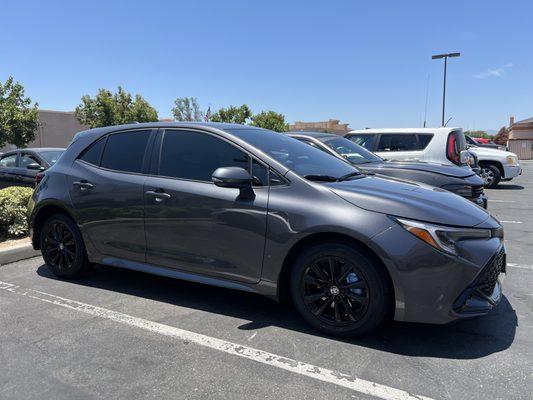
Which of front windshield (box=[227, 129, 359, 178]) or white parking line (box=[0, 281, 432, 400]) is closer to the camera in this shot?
white parking line (box=[0, 281, 432, 400])

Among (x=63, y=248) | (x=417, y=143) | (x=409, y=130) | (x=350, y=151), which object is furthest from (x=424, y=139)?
(x=63, y=248)

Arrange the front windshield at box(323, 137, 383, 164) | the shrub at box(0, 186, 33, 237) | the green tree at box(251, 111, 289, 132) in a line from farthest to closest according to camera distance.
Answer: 1. the green tree at box(251, 111, 289, 132)
2. the front windshield at box(323, 137, 383, 164)
3. the shrub at box(0, 186, 33, 237)

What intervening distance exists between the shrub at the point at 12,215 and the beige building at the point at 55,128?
33.4m

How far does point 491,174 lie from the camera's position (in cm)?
1431

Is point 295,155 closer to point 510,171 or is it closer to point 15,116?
point 510,171

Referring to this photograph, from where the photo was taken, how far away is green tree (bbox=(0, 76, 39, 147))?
22.7 meters

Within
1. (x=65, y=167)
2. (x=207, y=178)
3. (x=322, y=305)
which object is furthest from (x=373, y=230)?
(x=65, y=167)

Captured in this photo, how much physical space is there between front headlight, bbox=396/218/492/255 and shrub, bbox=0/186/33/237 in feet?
18.1

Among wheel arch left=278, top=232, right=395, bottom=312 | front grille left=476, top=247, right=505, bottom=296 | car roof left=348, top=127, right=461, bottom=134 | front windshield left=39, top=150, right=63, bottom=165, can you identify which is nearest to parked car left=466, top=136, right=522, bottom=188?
car roof left=348, top=127, right=461, bottom=134

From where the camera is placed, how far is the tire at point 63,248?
15.2 ft

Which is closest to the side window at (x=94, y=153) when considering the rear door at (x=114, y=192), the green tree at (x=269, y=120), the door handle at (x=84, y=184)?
Result: the rear door at (x=114, y=192)

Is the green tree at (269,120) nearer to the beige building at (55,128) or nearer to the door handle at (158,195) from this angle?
the beige building at (55,128)

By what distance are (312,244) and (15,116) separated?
23.8 meters

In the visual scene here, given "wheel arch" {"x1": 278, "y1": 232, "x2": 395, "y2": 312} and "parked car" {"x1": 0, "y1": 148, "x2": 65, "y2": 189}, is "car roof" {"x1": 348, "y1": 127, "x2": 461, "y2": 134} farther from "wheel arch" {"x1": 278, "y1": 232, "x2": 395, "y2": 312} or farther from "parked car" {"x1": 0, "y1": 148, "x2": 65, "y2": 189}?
"wheel arch" {"x1": 278, "y1": 232, "x2": 395, "y2": 312}
